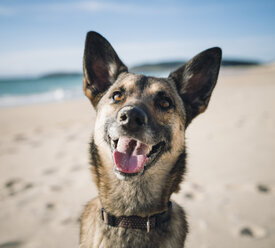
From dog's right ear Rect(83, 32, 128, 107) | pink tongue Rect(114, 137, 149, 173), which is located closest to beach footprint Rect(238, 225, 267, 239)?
pink tongue Rect(114, 137, 149, 173)

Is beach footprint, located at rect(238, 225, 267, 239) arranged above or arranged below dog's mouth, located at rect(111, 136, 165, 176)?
below

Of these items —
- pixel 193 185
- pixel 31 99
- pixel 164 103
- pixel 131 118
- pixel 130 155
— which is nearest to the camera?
pixel 131 118

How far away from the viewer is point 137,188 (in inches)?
87.7

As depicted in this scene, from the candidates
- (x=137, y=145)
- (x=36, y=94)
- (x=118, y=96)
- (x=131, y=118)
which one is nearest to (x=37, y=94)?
(x=36, y=94)

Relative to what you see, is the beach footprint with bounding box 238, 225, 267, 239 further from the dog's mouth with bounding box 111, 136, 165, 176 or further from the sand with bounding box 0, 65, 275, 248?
the dog's mouth with bounding box 111, 136, 165, 176

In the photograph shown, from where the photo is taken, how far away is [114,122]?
7.26 feet

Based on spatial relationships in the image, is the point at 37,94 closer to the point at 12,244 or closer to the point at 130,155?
the point at 12,244

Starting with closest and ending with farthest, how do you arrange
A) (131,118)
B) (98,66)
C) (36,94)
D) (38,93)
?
1. (131,118)
2. (98,66)
3. (36,94)
4. (38,93)

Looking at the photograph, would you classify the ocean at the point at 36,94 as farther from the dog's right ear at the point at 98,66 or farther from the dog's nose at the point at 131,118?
the dog's nose at the point at 131,118

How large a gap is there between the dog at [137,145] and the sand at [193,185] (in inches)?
32.2

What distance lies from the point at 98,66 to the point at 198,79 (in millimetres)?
1205

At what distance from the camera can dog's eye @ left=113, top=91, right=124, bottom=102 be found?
8.35 feet

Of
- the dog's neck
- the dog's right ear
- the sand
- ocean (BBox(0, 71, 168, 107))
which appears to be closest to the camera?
the dog's neck

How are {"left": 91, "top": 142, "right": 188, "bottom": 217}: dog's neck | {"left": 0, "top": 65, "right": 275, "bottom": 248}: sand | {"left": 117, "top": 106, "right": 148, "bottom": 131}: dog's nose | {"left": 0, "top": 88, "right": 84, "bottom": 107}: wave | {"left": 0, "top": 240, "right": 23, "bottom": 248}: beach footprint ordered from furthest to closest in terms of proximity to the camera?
{"left": 0, "top": 88, "right": 84, "bottom": 107}: wave
{"left": 0, "top": 65, "right": 275, "bottom": 248}: sand
{"left": 0, "top": 240, "right": 23, "bottom": 248}: beach footprint
{"left": 91, "top": 142, "right": 188, "bottom": 217}: dog's neck
{"left": 117, "top": 106, "right": 148, "bottom": 131}: dog's nose
